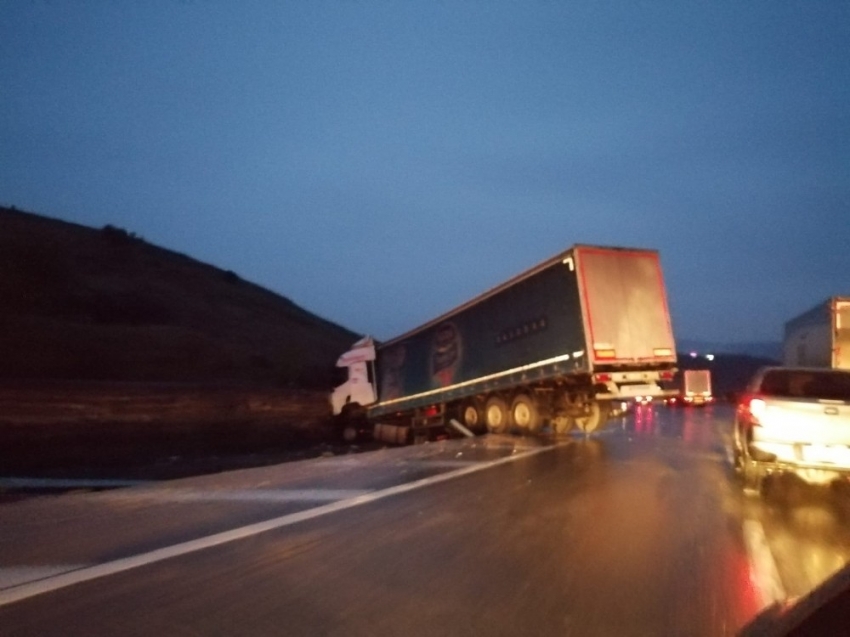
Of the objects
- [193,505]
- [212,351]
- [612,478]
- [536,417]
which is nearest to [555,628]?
[193,505]

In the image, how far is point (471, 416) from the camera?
31.9m

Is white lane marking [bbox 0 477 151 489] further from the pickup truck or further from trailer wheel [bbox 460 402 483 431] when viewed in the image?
the pickup truck

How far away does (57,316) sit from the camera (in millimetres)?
63688

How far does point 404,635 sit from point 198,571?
2.75 metres

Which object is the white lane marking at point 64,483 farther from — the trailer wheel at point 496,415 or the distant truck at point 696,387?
the distant truck at point 696,387

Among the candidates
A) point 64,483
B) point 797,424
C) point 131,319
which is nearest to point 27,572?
point 797,424

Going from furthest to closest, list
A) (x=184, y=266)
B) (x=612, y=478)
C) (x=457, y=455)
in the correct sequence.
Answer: (x=184, y=266)
(x=457, y=455)
(x=612, y=478)

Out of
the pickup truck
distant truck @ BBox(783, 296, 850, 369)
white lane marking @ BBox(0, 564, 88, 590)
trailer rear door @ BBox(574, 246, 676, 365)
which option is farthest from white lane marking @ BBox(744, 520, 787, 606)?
trailer rear door @ BBox(574, 246, 676, 365)

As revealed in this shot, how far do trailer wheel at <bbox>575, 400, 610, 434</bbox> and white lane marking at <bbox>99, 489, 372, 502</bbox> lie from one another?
1352 cm

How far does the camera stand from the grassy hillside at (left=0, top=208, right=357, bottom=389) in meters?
54.3

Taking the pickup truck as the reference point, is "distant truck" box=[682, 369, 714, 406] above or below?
above

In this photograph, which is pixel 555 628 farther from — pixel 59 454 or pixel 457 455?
pixel 59 454

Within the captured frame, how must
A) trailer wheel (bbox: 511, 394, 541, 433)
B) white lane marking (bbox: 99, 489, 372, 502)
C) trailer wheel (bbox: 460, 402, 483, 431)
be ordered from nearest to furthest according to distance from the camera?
white lane marking (bbox: 99, 489, 372, 502), trailer wheel (bbox: 511, 394, 541, 433), trailer wheel (bbox: 460, 402, 483, 431)

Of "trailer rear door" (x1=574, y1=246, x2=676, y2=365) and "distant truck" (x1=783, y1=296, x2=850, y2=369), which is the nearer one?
"trailer rear door" (x1=574, y1=246, x2=676, y2=365)
